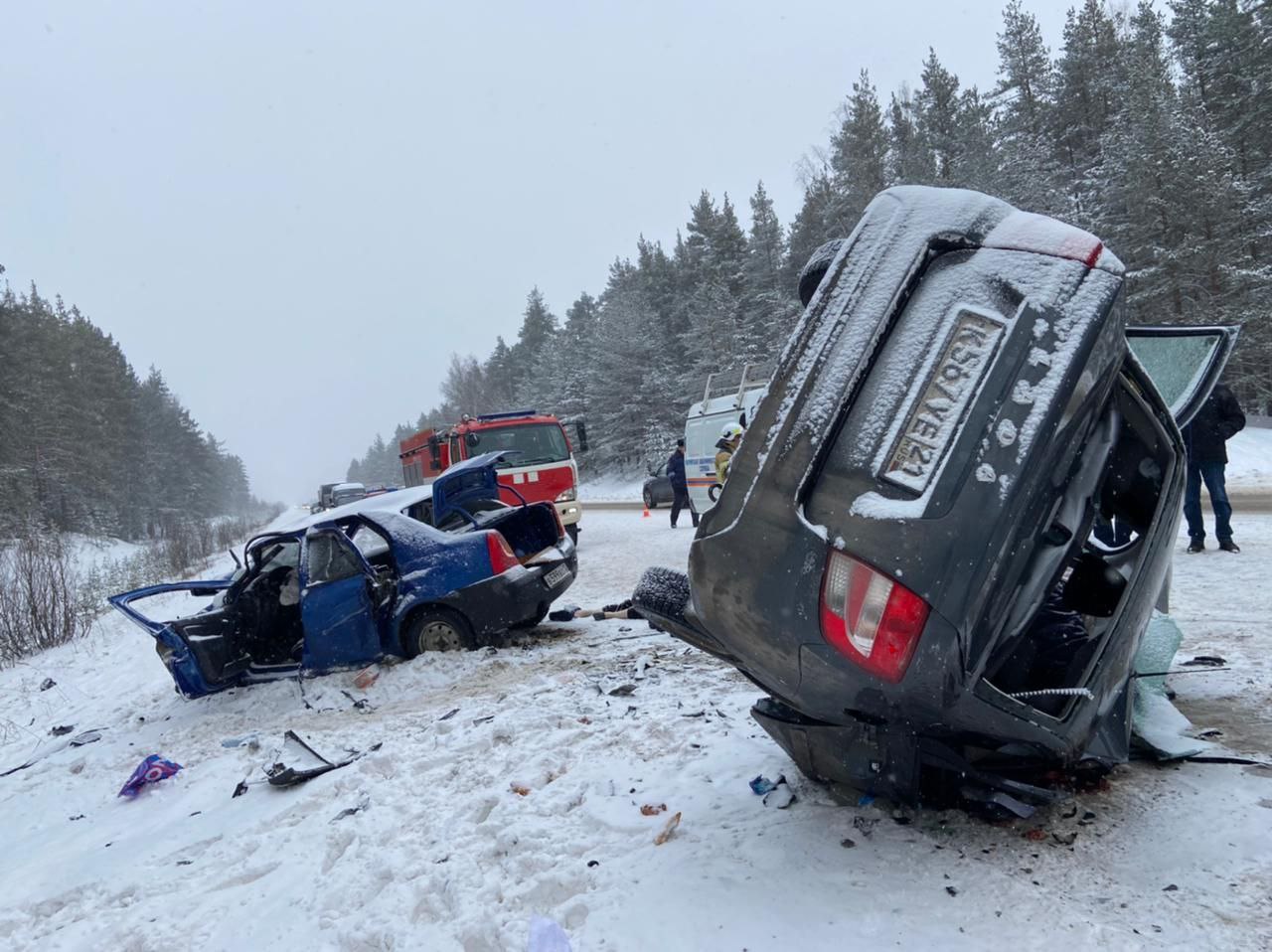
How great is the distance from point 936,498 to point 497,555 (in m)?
5.17

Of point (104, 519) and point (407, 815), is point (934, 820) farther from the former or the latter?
point (104, 519)

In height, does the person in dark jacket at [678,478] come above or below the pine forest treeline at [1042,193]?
below

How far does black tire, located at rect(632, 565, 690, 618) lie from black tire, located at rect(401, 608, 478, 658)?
3810mm

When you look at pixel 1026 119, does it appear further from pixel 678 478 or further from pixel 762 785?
pixel 762 785

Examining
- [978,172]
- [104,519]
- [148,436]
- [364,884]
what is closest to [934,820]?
[364,884]

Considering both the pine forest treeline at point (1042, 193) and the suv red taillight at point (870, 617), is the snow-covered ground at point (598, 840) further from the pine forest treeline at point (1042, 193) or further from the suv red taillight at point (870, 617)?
the pine forest treeline at point (1042, 193)

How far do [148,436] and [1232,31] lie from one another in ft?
253

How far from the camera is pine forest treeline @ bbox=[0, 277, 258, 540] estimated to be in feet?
113

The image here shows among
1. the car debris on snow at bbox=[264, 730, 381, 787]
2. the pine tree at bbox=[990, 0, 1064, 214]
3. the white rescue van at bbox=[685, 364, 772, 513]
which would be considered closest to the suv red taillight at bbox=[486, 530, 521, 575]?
the car debris on snow at bbox=[264, 730, 381, 787]

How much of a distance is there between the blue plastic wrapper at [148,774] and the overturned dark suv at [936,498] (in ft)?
14.6

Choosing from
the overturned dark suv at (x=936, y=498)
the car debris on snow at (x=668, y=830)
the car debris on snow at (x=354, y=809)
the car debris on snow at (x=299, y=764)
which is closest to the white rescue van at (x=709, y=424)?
the car debris on snow at (x=299, y=764)

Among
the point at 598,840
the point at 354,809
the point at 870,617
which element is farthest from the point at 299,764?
the point at 870,617

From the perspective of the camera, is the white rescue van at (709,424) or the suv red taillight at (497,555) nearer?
the suv red taillight at (497,555)

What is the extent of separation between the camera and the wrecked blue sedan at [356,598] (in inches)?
249
